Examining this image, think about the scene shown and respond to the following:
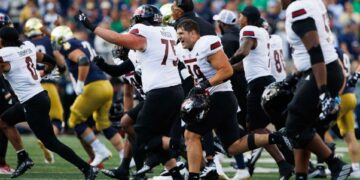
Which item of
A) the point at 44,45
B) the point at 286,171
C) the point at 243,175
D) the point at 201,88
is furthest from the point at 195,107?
the point at 44,45

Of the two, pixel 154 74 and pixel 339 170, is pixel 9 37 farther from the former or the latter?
pixel 339 170

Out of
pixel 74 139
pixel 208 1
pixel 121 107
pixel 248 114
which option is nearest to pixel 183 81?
pixel 248 114

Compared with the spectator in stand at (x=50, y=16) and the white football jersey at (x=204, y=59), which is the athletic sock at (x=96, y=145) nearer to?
the white football jersey at (x=204, y=59)

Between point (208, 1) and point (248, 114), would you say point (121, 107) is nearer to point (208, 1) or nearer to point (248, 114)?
point (248, 114)

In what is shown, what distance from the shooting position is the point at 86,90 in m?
12.0

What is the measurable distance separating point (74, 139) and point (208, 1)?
217 inches

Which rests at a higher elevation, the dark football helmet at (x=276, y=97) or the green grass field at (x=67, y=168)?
the dark football helmet at (x=276, y=97)

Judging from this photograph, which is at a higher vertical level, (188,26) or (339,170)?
(188,26)

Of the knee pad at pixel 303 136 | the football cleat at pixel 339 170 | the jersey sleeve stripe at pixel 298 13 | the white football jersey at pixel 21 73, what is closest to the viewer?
the jersey sleeve stripe at pixel 298 13

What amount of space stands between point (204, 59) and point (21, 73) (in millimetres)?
2159

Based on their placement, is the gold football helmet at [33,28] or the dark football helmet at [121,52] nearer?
the dark football helmet at [121,52]

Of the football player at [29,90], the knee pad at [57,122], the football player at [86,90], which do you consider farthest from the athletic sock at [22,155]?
the knee pad at [57,122]

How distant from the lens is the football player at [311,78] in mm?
7535

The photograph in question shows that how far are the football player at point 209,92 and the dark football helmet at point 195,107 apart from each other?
0.02m
